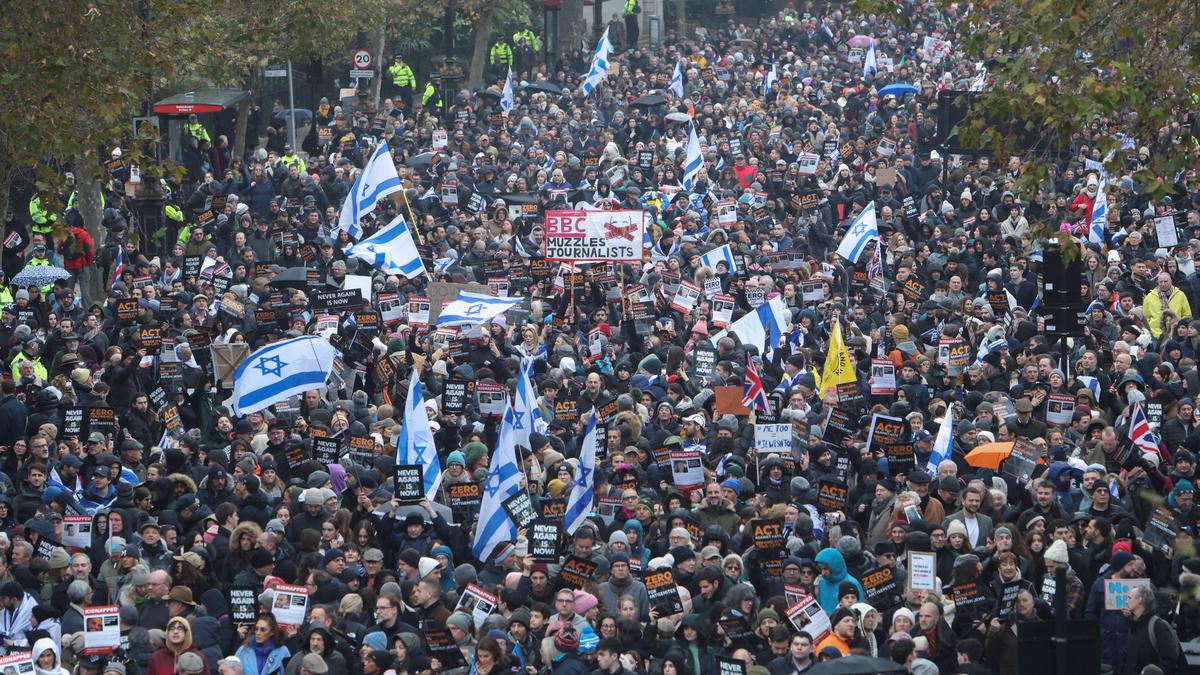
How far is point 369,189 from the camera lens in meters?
23.8

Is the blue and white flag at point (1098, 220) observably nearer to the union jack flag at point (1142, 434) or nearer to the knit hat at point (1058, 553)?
the union jack flag at point (1142, 434)

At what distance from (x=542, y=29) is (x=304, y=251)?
90.9 feet

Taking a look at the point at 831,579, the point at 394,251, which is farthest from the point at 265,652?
the point at 394,251

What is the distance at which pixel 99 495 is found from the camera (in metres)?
15.6

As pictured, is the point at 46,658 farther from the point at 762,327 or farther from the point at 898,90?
the point at 898,90

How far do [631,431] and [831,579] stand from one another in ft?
13.1

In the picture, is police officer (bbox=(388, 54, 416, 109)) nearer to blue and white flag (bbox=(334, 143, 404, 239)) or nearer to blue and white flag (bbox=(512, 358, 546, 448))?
blue and white flag (bbox=(334, 143, 404, 239))

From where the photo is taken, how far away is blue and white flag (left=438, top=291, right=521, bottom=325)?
19688 millimetres

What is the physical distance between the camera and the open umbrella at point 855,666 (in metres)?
10.7

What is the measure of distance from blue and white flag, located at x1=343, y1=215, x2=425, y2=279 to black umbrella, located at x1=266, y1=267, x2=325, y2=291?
715mm

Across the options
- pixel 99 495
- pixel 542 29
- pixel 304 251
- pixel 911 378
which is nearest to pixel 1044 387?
pixel 911 378

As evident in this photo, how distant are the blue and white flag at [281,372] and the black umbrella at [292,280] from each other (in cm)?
469

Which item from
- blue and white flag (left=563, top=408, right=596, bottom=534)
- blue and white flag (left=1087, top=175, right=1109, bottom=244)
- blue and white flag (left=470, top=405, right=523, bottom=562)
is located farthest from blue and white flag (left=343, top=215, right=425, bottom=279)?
blue and white flag (left=1087, top=175, right=1109, bottom=244)

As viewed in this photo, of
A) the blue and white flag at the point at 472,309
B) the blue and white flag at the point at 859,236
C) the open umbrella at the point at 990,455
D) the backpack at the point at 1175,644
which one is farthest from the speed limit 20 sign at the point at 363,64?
the backpack at the point at 1175,644
